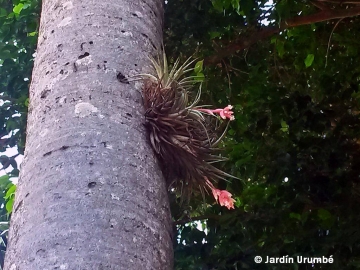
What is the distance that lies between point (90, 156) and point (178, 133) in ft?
1.07

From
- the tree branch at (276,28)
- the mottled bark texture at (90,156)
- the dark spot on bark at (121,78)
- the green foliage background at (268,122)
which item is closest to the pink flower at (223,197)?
the mottled bark texture at (90,156)

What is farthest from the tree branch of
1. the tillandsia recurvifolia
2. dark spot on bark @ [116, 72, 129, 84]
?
dark spot on bark @ [116, 72, 129, 84]

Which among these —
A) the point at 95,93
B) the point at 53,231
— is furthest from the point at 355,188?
the point at 53,231

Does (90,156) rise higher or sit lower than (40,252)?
higher

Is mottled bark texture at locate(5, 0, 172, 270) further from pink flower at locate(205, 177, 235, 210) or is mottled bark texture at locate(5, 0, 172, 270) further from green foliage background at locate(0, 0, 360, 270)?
green foliage background at locate(0, 0, 360, 270)

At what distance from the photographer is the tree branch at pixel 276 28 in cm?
327

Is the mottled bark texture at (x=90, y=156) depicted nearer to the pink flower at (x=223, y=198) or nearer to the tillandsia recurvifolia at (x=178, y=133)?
the tillandsia recurvifolia at (x=178, y=133)

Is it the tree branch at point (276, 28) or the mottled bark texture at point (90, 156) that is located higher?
the tree branch at point (276, 28)

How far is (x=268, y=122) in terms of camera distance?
3.51m

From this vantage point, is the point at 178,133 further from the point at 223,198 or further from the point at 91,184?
the point at 91,184

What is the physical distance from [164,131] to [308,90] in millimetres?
2608

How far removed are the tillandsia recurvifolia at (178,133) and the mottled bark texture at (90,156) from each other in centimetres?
4

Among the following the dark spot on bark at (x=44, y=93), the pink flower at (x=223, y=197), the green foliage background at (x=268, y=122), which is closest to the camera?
the dark spot on bark at (x=44, y=93)

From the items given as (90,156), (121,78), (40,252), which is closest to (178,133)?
(121,78)
